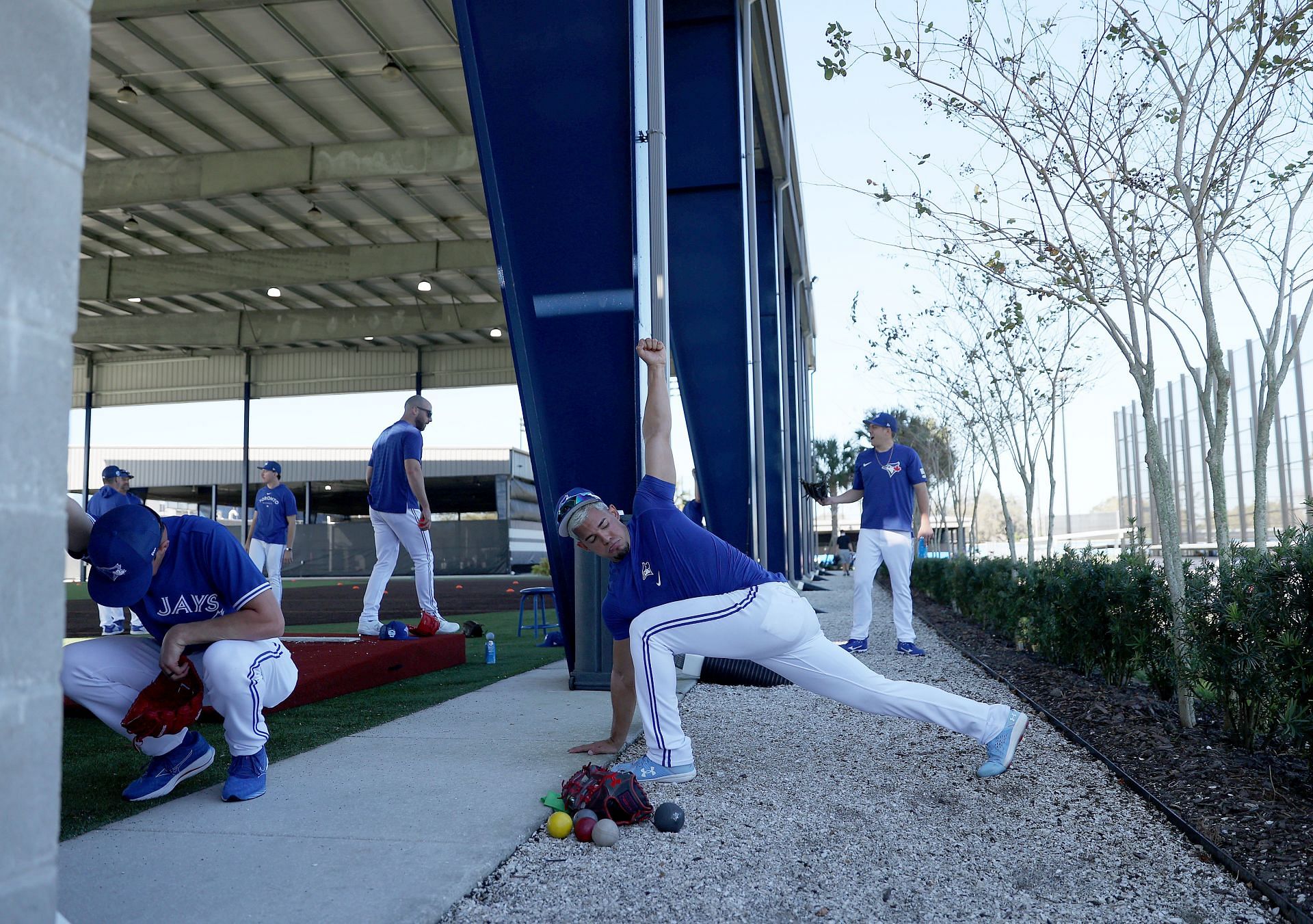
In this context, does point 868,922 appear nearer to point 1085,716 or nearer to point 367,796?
point 367,796

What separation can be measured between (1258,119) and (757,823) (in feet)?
15.3

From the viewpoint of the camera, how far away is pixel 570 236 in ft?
18.8

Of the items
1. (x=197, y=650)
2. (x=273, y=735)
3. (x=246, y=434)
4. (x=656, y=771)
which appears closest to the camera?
(x=197, y=650)

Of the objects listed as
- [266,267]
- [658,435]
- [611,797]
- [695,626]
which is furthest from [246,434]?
[611,797]

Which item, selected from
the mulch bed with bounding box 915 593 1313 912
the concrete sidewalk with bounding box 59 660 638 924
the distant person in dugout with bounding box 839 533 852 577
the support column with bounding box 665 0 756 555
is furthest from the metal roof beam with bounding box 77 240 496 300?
the concrete sidewalk with bounding box 59 660 638 924

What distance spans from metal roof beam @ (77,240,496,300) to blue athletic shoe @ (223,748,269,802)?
825 inches

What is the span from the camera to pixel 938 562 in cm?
1557

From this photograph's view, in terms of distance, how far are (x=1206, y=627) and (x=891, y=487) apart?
13.1ft

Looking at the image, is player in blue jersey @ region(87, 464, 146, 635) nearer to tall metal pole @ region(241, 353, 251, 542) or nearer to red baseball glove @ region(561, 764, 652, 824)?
red baseball glove @ region(561, 764, 652, 824)

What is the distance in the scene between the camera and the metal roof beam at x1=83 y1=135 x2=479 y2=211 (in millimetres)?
18061

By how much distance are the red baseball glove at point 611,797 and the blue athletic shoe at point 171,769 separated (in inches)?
56.3

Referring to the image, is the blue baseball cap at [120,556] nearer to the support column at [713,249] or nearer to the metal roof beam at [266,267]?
the support column at [713,249]

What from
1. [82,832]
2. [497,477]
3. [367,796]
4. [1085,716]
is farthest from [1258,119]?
[497,477]

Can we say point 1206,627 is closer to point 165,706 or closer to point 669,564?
point 669,564
